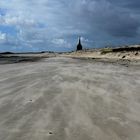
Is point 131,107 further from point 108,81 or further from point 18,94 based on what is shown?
point 108,81

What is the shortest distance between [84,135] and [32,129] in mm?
1221

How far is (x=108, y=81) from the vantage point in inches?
666

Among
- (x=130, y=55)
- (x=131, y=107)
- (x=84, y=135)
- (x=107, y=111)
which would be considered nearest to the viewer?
(x=84, y=135)

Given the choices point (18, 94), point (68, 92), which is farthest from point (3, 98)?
point (68, 92)

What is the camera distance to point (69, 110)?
10578mm

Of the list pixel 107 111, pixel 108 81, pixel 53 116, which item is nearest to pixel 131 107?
pixel 107 111

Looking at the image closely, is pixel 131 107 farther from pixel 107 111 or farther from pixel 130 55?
pixel 130 55

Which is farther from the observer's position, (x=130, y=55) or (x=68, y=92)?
(x=130, y=55)

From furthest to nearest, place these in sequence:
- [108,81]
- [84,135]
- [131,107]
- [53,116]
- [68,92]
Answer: [108,81] → [68,92] → [131,107] → [53,116] → [84,135]

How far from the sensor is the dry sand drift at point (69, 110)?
8.52 metres

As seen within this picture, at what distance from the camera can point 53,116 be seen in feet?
32.3

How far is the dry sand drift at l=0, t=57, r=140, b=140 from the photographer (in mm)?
8516

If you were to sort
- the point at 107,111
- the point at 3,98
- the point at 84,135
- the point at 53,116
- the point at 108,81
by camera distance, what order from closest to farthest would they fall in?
the point at 84,135, the point at 53,116, the point at 107,111, the point at 3,98, the point at 108,81

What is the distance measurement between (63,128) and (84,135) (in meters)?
0.65
